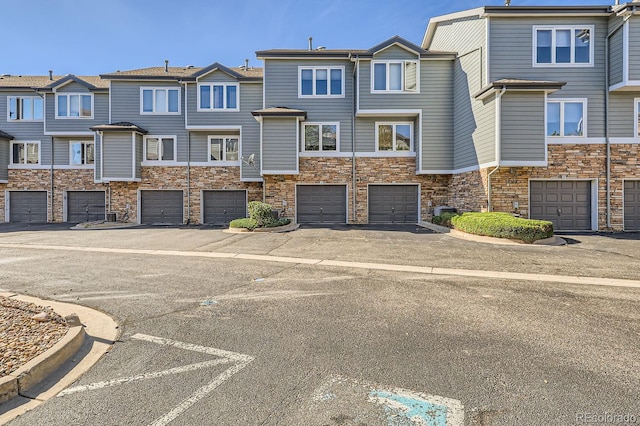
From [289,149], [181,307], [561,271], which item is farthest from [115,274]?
[289,149]

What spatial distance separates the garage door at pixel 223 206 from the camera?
823 inches

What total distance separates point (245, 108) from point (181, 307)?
54.6 ft

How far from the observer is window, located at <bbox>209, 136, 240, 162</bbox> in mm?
20859

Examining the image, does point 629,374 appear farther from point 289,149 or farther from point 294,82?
point 294,82

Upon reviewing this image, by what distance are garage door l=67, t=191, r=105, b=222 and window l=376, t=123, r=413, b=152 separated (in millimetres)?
18071

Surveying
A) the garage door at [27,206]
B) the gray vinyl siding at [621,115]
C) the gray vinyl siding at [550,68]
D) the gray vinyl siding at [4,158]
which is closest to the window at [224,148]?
the garage door at [27,206]

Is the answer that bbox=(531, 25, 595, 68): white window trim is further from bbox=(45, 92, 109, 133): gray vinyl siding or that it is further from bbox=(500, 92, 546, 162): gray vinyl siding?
bbox=(45, 92, 109, 133): gray vinyl siding

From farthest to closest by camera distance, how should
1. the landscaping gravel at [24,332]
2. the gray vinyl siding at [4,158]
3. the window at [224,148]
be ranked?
1. the gray vinyl siding at [4,158]
2. the window at [224,148]
3. the landscaping gravel at [24,332]

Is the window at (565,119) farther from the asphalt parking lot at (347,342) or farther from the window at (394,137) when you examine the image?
the asphalt parking lot at (347,342)

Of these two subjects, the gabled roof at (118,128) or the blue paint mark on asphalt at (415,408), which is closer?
the blue paint mark on asphalt at (415,408)

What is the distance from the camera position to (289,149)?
18266mm

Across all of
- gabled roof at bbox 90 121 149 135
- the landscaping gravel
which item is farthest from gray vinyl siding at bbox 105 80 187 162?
the landscaping gravel

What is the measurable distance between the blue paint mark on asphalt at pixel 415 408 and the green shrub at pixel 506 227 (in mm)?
11029

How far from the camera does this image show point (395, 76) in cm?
1816
